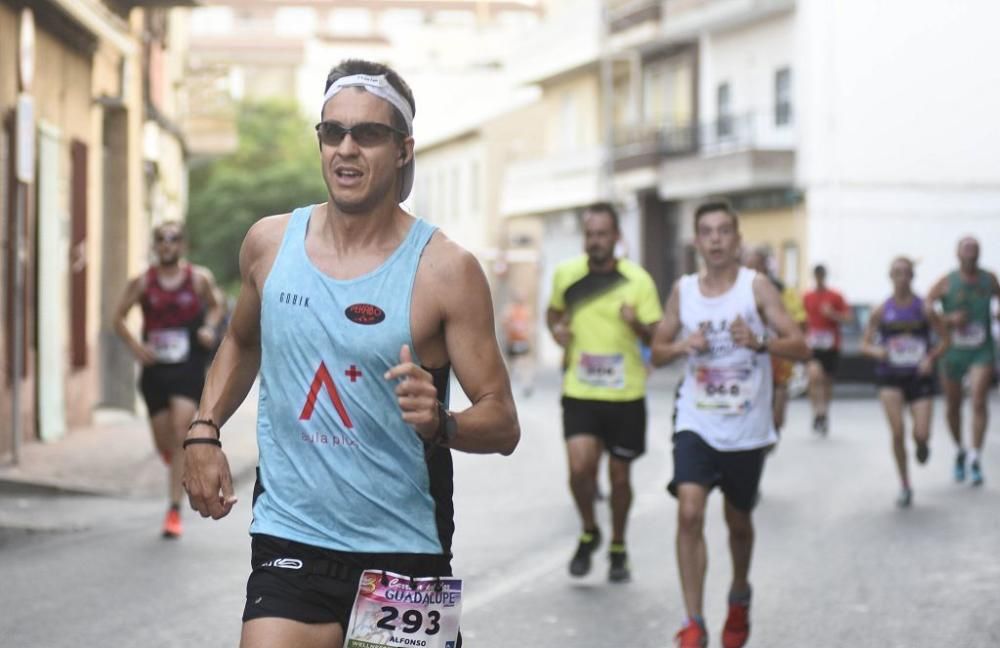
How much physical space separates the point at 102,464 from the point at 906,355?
21.6ft

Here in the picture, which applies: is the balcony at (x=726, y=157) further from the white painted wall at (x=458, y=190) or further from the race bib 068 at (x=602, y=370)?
the race bib 068 at (x=602, y=370)

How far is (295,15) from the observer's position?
11950cm

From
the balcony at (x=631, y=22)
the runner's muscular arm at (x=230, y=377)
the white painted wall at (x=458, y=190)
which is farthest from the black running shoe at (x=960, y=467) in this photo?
the white painted wall at (x=458, y=190)

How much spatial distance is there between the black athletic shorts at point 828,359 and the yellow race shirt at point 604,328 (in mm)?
11141

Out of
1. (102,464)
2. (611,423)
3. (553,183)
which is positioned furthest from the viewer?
(553,183)

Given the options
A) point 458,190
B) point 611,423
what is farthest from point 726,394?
point 458,190

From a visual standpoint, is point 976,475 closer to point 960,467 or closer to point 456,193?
point 960,467

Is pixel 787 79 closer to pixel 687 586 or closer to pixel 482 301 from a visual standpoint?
pixel 687 586

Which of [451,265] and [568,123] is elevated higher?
[568,123]

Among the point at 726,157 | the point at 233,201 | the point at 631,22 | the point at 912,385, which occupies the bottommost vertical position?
the point at 912,385

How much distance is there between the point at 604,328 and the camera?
1113 centimetres

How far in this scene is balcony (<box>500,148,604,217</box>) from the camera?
55.8 metres

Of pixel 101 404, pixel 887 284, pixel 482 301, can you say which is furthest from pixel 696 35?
pixel 482 301

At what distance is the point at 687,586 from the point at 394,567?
3665mm
